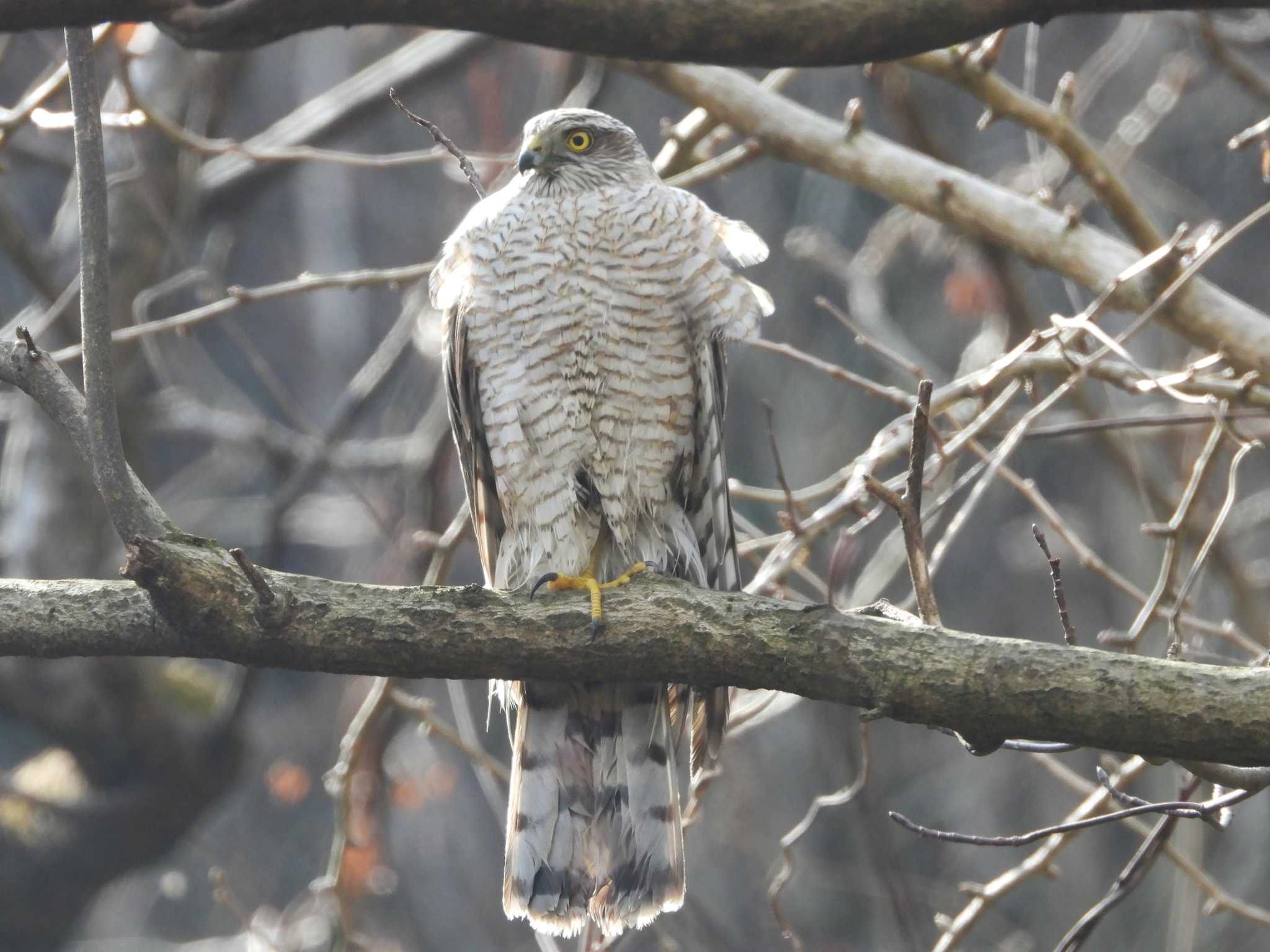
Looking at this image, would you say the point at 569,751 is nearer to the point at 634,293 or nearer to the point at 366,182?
the point at 634,293

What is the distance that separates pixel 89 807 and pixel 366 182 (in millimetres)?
8113

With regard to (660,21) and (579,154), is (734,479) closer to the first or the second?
(579,154)

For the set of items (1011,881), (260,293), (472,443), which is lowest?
(1011,881)

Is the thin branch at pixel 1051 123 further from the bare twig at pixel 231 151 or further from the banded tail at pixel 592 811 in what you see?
the banded tail at pixel 592 811

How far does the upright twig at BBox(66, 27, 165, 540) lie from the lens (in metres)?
2.32

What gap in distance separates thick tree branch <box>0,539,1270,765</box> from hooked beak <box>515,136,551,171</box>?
1798 mm

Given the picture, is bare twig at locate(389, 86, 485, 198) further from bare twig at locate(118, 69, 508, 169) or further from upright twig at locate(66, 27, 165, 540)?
bare twig at locate(118, 69, 508, 169)

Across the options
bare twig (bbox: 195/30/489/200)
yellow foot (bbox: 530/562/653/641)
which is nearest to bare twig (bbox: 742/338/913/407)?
yellow foot (bbox: 530/562/653/641)

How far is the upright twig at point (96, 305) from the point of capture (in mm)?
2316

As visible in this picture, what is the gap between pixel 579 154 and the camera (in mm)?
4160

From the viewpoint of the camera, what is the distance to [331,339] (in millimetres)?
12469

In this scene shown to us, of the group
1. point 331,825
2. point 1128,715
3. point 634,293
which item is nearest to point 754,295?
point 634,293

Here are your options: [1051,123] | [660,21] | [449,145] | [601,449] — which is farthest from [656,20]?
[1051,123]

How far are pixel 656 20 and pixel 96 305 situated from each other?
1129 mm
